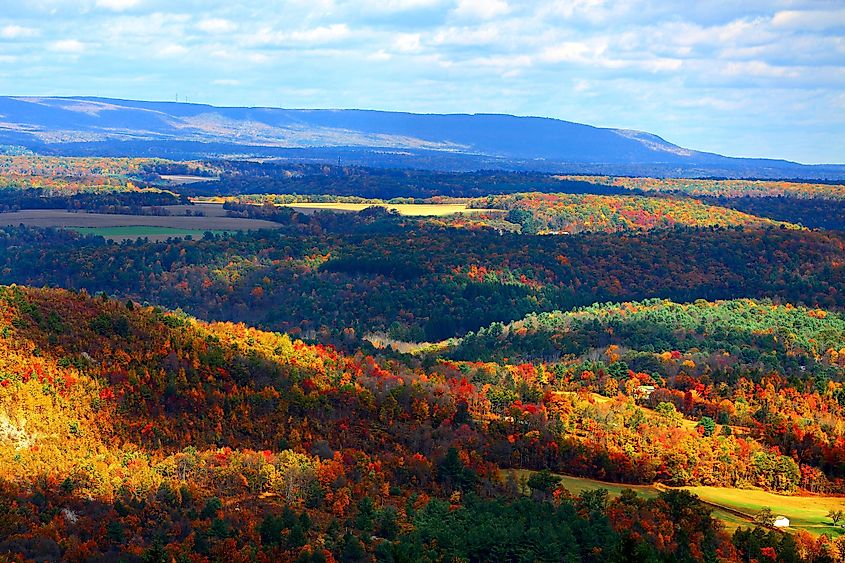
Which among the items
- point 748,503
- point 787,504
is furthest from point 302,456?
point 787,504

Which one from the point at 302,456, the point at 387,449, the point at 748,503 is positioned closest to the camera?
the point at 302,456

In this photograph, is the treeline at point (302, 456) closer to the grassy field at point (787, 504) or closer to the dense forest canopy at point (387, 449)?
the dense forest canopy at point (387, 449)

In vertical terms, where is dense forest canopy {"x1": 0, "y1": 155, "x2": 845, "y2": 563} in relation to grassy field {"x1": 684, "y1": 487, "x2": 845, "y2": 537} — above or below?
above

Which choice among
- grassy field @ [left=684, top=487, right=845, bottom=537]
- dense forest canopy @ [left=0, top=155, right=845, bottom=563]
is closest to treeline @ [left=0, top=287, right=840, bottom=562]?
dense forest canopy @ [left=0, top=155, right=845, bottom=563]

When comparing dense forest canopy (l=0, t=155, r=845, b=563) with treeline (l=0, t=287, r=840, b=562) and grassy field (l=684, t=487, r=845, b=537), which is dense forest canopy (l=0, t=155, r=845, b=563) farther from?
grassy field (l=684, t=487, r=845, b=537)

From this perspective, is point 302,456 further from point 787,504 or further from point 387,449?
point 787,504

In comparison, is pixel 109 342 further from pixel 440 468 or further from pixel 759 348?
pixel 759 348

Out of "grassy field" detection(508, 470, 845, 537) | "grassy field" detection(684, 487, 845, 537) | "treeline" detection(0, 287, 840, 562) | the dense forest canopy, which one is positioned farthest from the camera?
"grassy field" detection(684, 487, 845, 537)

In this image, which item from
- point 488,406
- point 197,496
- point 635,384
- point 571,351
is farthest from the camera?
point 571,351

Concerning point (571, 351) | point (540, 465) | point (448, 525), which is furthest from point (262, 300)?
point (448, 525)
